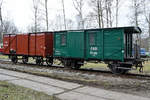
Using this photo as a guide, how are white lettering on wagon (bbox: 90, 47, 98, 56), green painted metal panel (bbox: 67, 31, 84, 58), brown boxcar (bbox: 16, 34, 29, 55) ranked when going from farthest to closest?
brown boxcar (bbox: 16, 34, 29, 55)
green painted metal panel (bbox: 67, 31, 84, 58)
white lettering on wagon (bbox: 90, 47, 98, 56)

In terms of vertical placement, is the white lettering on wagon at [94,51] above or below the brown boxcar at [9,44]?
below

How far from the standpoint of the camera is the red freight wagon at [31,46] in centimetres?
1488

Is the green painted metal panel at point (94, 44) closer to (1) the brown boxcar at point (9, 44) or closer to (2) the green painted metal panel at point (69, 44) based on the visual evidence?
(2) the green painted metal panel at point (69, 44)

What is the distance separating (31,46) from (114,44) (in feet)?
28.7

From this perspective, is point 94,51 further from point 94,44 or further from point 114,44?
point 114,44

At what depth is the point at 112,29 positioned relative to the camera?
35.8 ft

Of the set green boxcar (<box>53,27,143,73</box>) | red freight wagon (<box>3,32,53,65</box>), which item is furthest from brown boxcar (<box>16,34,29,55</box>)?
green boxcar (<box>53,27,143,73</box>)

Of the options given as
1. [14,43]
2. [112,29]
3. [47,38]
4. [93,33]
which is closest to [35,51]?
[47,38]

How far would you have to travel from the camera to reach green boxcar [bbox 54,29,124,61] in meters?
10.8

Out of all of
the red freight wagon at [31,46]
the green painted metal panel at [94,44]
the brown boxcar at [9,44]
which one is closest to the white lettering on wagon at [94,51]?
the green painted metal panel at [94,44]

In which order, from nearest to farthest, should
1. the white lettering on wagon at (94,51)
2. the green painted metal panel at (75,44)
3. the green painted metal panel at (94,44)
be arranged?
the green painted metal panel at (94,44), the white lettering on wagon at (94,51), the green painted metal panel at (75,44)

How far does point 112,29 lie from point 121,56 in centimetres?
190

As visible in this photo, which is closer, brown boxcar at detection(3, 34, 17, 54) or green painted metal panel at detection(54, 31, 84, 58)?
green painted metal panel at detection(54, 31, 84, 58)

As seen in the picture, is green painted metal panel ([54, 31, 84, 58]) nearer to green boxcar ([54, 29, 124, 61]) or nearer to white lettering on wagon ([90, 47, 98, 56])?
green boxcar ([54, 29, 124, 61])
